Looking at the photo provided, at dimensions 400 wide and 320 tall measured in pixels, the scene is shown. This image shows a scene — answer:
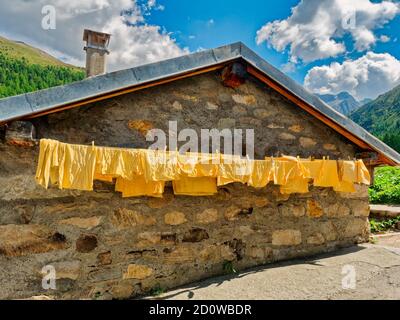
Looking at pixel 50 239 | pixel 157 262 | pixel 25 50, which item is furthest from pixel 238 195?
pixel 25 50

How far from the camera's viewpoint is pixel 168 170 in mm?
3584

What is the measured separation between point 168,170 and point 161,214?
2.47ft

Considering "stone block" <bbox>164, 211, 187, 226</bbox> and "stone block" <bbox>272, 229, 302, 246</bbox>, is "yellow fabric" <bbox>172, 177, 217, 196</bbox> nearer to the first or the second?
"stone block" <bbox>164, 211, 187, 226</bbox>

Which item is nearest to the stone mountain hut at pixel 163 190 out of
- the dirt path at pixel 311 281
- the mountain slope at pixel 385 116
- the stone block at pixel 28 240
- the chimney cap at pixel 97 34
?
the stone block at pixel 28 240

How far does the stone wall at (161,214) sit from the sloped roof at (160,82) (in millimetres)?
251

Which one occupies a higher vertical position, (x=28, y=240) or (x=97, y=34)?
(x=97, y=34)

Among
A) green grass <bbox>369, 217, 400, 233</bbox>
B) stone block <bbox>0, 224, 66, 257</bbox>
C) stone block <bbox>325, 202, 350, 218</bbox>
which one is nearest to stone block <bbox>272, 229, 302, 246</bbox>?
stone block <bbox>325, 202, 350, 218</bbox>

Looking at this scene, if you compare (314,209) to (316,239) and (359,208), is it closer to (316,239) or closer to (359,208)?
(316,239)

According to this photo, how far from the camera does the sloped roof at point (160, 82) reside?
3.14m

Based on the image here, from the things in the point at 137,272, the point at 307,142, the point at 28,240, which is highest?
the point at 307,142

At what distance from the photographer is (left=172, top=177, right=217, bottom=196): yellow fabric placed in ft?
13.1

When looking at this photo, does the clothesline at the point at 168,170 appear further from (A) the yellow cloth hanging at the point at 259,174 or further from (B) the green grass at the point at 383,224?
(B) the green grass at the point at 383,224

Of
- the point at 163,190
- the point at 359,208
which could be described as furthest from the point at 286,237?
the point at 163,190

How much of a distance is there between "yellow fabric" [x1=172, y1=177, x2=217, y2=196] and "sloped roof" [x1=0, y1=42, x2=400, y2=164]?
1340 mm
